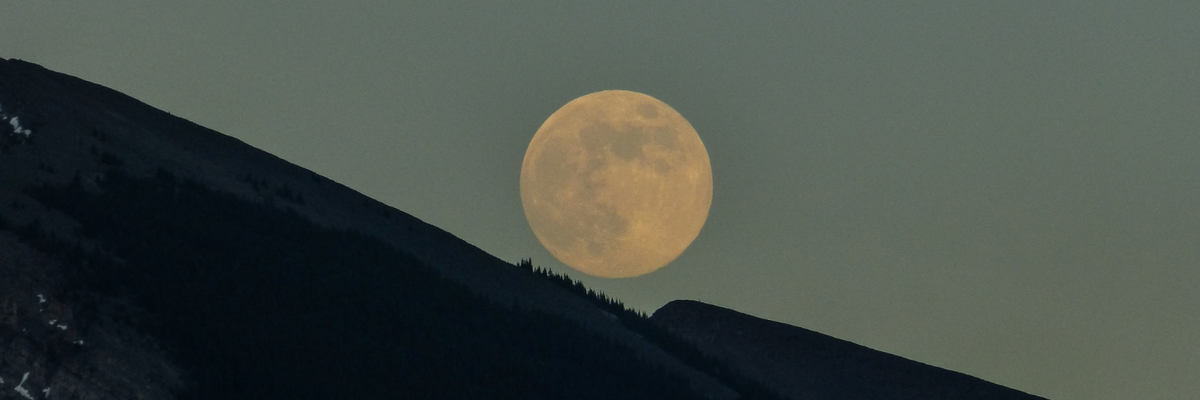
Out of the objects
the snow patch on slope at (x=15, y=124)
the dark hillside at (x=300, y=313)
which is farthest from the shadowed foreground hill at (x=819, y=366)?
the snow patch on slope at (x=15, y=124)

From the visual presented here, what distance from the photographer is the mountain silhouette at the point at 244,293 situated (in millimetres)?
→ 20641

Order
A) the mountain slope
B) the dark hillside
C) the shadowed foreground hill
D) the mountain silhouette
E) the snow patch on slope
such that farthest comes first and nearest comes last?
the shadowed foreground hill < the snow patch on slope < the dark hillside < the mountain slope < the mountain silhouette

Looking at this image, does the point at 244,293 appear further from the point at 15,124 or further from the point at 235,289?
the point at 15,124

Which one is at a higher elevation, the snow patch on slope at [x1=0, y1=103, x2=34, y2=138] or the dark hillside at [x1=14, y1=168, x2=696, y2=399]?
the snow patch on slope at [x1=0, y1=103, x2=34, y2=138]

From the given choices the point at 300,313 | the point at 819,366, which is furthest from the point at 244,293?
the point at 819,366

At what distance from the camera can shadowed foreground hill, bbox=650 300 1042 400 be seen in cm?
4075

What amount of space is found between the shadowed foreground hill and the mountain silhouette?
0.81 m

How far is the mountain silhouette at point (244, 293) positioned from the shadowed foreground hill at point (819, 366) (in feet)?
2.65

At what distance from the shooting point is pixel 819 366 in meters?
42.1

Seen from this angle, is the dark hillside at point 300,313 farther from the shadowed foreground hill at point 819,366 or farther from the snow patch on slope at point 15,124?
the shadowed foreground hill at point 819,366

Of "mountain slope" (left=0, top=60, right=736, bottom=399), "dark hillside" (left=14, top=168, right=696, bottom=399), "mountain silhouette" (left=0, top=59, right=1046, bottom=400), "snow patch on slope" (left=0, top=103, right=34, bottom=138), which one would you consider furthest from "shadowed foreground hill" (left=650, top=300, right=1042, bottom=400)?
"snow patch on slope" (left=0, top=103, right=34, bottom=138)

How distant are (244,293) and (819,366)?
23.2m

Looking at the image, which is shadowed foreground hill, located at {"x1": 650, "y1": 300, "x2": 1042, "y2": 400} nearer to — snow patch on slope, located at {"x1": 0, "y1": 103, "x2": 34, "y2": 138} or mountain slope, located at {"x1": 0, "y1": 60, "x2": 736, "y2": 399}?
mountain slope, located at {"x1": 0, "y1": 60, "x2": 736, "y2": 399}

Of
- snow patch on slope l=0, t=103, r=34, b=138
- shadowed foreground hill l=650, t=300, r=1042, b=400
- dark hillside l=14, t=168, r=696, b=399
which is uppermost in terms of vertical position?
shadowed foreground hill l=650, t=300, r=1042, b=400
